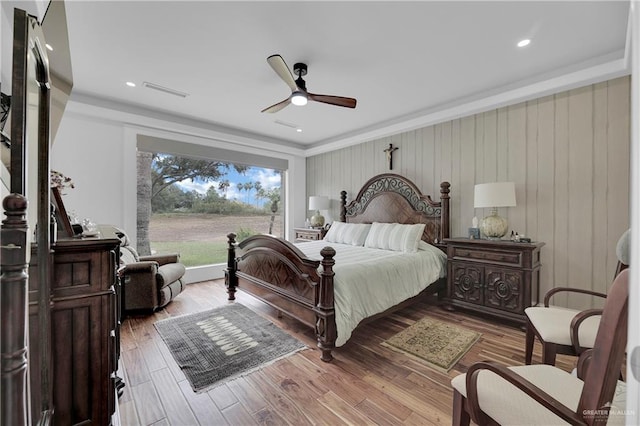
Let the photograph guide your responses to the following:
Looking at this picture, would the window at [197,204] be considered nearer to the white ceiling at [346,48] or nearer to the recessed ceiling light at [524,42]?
the white ceiling at [346,48]

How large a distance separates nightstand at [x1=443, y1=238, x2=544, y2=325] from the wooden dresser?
3.34 m

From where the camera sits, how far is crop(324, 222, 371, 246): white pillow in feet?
13.6

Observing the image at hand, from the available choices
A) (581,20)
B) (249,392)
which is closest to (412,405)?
(249,392)

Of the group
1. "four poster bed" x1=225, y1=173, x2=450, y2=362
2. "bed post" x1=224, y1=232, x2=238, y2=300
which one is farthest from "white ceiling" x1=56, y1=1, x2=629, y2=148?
"bed post" x1=224, y1=232, x2=238, y2=300

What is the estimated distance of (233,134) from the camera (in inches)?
192

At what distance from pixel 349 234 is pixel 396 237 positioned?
2.84 feet

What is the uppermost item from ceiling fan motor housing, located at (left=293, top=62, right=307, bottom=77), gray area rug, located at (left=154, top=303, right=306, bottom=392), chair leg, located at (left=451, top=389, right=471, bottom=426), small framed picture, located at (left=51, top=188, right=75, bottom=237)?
ceiling fan motor housing, located at (left=293, top=62, right=307, bottom=77)

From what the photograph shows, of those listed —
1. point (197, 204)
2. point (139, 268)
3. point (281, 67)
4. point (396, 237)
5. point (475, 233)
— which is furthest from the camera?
point (197, 204)

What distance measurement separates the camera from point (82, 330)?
132 centimetres

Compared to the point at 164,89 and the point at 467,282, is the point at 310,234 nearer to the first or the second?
the point at 467,282

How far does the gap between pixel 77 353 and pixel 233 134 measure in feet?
13.7

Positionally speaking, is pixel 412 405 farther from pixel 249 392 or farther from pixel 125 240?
pixel 125 240

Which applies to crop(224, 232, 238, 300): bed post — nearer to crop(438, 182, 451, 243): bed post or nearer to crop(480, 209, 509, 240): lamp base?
crop(438, 182, 451, 243): bed post

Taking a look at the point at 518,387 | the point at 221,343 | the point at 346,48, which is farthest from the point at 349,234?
the point at 518,387
